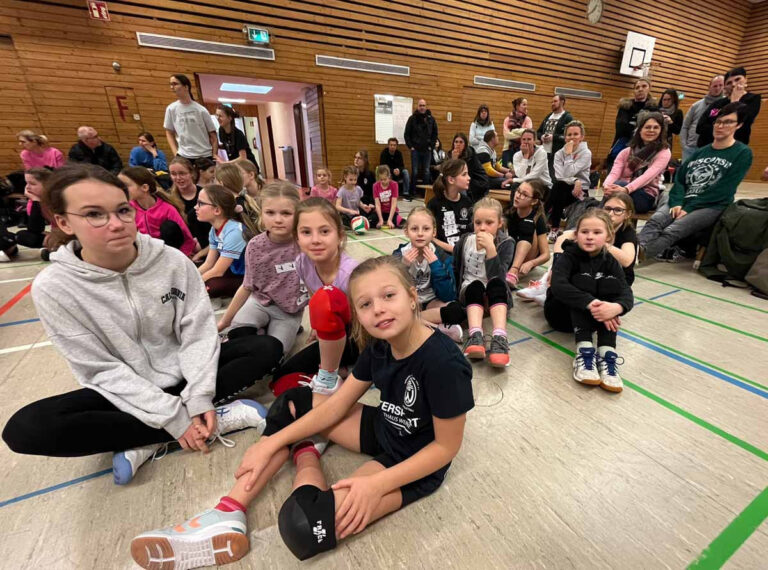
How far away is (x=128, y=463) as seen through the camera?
3.74ft

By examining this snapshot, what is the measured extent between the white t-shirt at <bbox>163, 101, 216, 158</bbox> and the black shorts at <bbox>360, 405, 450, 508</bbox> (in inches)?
186

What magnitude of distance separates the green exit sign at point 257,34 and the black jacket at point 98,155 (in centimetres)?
303

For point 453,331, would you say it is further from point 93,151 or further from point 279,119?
point 279,119

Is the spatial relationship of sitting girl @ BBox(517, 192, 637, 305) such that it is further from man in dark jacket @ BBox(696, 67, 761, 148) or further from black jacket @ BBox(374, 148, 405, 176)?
black jacket @ BBox(374, 148, 405, 176)

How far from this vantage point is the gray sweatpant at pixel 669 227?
2.96 m

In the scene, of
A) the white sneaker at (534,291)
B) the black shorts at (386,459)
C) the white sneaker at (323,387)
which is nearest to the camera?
the black shorts at (386,459)

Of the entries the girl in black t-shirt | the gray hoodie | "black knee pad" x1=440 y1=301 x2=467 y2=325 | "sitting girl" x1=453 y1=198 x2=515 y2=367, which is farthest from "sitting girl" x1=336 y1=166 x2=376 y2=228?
the gray hoodie

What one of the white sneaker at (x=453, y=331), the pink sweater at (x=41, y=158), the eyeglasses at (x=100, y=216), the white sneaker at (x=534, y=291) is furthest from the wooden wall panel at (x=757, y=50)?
the pink sweater at (x=41, y=158)

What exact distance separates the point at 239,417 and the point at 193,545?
506 millimetres

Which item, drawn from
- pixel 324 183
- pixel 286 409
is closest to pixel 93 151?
pixel 324 183

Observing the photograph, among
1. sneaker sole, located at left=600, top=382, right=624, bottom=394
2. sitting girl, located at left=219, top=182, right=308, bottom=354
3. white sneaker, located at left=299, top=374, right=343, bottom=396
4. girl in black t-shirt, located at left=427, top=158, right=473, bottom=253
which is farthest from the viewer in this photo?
girl in black t-shirt, located at left=427, top=158, right=473, bottom=253

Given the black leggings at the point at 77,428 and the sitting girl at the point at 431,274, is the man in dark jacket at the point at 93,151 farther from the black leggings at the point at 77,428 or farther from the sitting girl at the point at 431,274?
the sitting girl at the point at 431,274

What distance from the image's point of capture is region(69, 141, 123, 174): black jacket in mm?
4883

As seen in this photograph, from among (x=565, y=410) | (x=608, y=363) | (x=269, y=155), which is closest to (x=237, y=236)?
(x=565, y=410)
